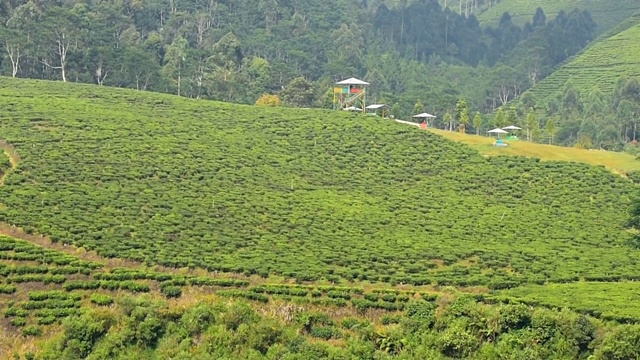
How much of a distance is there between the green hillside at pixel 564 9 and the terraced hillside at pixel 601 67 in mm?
25828

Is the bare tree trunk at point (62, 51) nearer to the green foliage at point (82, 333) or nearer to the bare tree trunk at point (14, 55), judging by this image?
the bare tree trunk at point (14, 55)

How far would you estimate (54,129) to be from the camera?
56.6 metres

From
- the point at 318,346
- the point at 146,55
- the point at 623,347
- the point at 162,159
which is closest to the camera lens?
the point at 623,347

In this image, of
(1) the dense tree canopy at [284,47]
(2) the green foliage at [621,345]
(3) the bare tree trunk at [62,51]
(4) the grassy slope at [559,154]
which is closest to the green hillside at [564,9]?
(1) the dense tree canopy at [284,47]

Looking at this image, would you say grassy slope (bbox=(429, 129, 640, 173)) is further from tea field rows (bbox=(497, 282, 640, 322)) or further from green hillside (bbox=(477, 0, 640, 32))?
green hillside (bbox=(477, 0, 640, 32))

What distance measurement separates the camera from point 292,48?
123 meters

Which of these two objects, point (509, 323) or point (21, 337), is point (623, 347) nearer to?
point (509, 323)

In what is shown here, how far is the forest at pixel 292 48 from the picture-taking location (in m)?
88.6

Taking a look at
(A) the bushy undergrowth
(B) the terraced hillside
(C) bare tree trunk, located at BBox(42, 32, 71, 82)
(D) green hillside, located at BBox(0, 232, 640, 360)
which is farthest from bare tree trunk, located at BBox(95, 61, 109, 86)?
(B) the terraced hillside

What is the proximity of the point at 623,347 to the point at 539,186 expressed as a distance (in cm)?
3023

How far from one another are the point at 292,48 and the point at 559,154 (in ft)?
220

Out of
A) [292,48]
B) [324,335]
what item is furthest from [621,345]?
[292,48]

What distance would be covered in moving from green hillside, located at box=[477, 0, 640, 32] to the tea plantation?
385ft

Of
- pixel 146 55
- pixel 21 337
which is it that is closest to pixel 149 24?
pixel 146 55
